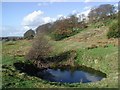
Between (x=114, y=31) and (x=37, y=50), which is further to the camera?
(x=114, y=31)

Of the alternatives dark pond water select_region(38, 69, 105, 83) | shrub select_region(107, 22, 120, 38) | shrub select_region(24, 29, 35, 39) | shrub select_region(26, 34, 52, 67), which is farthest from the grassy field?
shrub select_region(24, 29, 35, 39)

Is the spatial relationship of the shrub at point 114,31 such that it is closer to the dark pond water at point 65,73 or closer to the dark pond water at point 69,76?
the dark pond water at point 65,73

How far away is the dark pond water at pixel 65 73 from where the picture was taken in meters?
33.7

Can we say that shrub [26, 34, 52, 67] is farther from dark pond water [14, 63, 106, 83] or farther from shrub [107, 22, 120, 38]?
shrub [107, 22, 120, 38]

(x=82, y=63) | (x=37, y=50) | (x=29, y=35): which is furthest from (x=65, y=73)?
(x=29, y=35)

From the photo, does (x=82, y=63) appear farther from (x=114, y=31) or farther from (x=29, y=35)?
(x=29, y=35)

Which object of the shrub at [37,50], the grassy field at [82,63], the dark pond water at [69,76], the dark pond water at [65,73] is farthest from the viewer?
the shrub at [37,50]

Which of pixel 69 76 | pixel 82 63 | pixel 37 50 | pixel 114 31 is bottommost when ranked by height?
pixel 69 76

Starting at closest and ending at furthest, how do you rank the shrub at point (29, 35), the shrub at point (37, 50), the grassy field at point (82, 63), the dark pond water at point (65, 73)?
the grassy field at point (82, 63) → the dark pond water at point (65, 73) → the shrub at point (37, 50) → the shrub at point (29, 35)

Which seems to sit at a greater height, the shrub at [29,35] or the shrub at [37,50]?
the shrub at [29,35]

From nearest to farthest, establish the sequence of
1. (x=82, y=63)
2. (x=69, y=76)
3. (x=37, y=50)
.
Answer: (x=69, y=76), (x=82, y=63), (x=37, y=50)

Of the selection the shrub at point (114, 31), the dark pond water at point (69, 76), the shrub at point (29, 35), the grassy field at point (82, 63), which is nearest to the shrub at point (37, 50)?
the grassy field at point (82, 63)

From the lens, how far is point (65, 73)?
38094 millimetres

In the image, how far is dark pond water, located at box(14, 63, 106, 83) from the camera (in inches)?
1327
